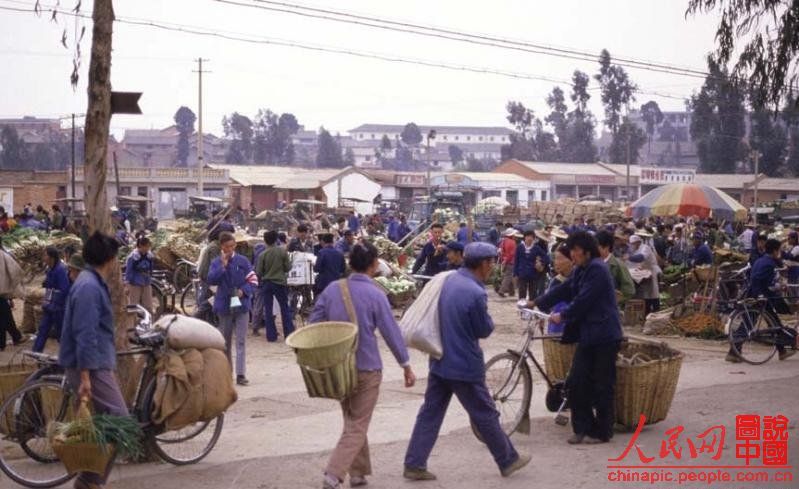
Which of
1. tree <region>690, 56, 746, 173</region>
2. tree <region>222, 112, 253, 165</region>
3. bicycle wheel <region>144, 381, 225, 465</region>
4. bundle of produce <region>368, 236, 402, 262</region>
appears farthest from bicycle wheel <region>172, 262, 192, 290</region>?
tree <region>222, 112, 253, 165</region>

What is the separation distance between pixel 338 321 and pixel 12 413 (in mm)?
2494

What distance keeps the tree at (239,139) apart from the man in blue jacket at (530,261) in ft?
320

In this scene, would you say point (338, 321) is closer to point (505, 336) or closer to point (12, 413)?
point (12, 413)

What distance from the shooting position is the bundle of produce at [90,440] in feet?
21.2

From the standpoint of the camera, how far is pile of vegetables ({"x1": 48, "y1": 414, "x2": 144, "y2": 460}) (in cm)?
646

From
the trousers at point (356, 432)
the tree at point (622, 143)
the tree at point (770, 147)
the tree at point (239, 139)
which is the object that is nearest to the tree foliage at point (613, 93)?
the tree at point (622, 143)

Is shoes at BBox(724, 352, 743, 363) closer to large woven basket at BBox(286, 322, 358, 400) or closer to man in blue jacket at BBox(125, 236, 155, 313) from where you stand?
large woven basket at BBox(286, 322, 358, 400)

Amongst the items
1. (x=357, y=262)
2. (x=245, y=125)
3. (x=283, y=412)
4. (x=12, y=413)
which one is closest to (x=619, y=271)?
(x=283, y=412)

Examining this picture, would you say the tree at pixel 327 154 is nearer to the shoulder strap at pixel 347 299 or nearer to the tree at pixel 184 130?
the tree at pixel 184 130

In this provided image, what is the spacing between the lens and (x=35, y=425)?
7.51 metres

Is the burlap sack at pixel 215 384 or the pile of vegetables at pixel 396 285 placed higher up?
the burlap sack at pixel 215 384

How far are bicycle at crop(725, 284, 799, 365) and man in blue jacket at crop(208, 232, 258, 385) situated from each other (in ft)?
20.3

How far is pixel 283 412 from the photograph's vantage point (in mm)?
10062

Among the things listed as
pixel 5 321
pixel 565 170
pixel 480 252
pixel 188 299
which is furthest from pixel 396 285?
pixel 565 170
